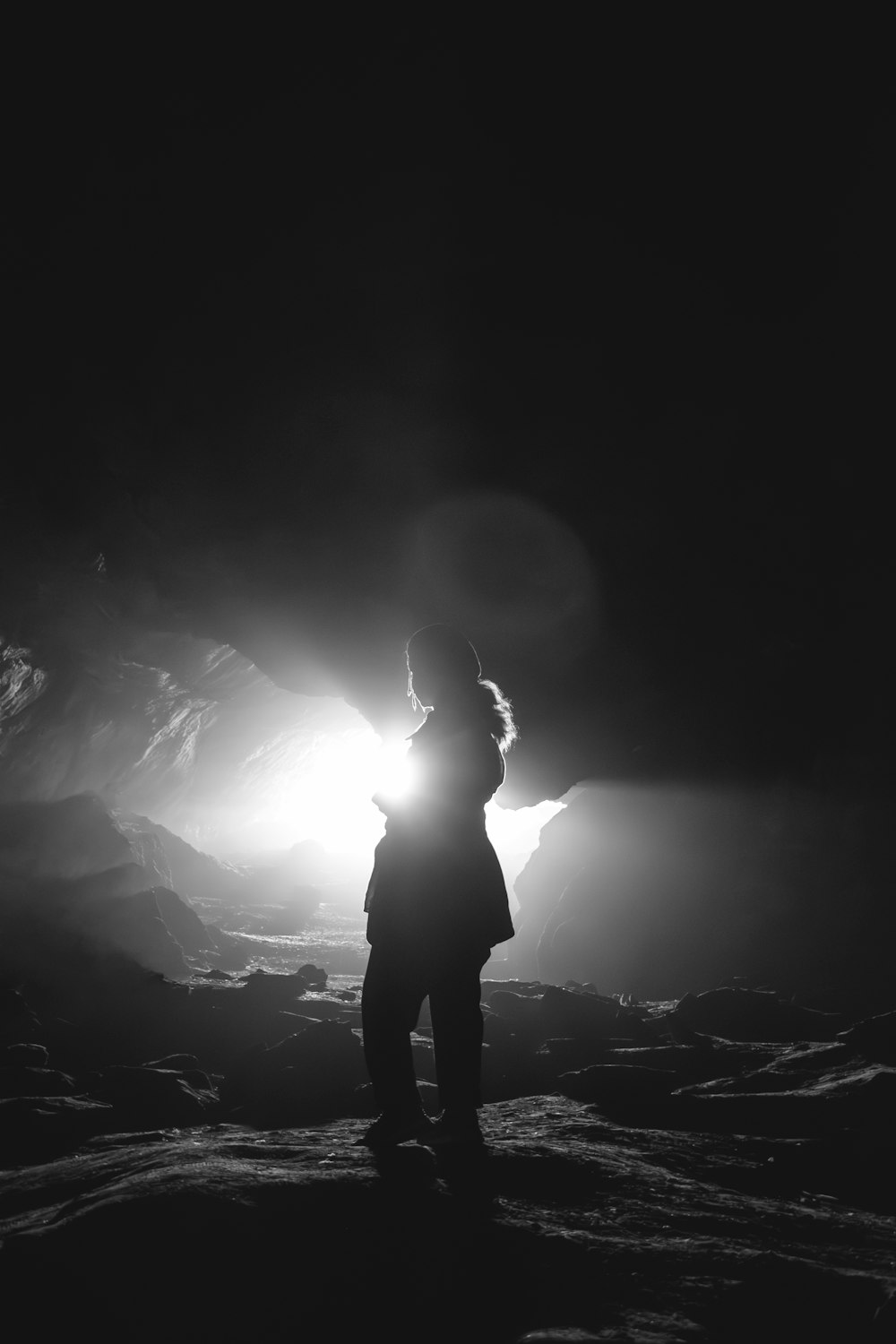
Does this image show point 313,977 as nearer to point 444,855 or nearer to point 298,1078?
point 298,1078

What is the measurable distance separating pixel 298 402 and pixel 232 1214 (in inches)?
386

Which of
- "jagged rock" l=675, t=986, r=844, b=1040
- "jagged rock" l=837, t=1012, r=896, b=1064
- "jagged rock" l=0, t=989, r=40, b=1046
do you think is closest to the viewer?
"jagged rock" l=837, t=1012, r=896, b=1064

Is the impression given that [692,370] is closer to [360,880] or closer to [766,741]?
[766,741]

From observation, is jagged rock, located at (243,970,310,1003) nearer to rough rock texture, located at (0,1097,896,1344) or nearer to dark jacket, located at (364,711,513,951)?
rough rock texture, located at (0,1097,896,1344)

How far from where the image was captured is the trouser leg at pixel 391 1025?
279 centimetres

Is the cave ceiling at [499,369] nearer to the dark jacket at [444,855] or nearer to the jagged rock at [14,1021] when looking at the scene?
the dark jacket at [444,855]

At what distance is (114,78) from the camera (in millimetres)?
6723

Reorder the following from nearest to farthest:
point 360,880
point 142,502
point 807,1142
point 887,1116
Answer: point 807,1142 → point 887,1116 → point 142,502 → point 360,880

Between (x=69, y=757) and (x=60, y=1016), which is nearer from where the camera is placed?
(x=60, y=1016)

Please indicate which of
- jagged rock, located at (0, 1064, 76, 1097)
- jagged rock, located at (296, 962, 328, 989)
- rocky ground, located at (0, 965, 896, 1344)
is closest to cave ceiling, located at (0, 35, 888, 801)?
jagged rock, located at (296, 962, 328, 989)

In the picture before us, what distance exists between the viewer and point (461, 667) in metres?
3.35

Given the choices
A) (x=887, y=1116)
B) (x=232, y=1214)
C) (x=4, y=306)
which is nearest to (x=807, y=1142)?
(x=887, y=1116)

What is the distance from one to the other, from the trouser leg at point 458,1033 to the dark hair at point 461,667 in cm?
116

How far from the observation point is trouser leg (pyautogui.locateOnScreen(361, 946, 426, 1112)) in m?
2.79
